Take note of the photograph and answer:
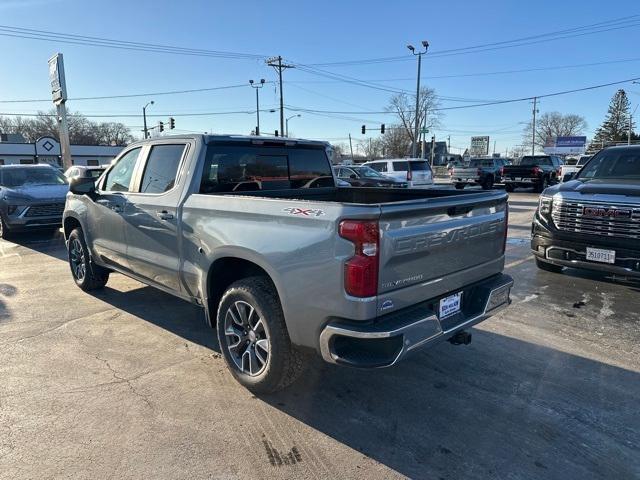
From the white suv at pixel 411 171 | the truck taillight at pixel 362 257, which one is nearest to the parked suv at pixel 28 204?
the truck taillight at pixel 362 257

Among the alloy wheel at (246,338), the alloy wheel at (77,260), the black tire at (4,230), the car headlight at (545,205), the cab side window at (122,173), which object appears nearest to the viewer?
the alloy wheel at (246,338)

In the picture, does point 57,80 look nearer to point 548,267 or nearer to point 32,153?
point 548,267

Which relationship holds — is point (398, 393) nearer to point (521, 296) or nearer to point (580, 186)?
point (521, 296)

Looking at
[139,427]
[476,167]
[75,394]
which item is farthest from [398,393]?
[476,167]

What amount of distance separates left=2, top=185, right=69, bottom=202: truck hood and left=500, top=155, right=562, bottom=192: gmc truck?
2056 centimetres

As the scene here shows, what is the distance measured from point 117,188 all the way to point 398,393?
3.67 m

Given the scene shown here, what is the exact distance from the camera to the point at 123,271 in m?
5.13

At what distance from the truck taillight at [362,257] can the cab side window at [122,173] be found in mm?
3143

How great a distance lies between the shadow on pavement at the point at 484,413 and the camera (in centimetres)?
273

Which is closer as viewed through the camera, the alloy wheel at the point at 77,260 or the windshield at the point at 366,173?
the alloy wheel at the point at 77,260

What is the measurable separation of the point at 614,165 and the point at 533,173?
17.1 meters

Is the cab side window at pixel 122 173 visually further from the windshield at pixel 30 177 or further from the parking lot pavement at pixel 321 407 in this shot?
the windshield at pixel 30 177

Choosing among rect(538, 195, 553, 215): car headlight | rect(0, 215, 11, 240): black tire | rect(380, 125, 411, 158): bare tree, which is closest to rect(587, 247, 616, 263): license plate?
rect(538, 195, 553, 215): car headlight

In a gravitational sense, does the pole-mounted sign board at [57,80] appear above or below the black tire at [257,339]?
above
